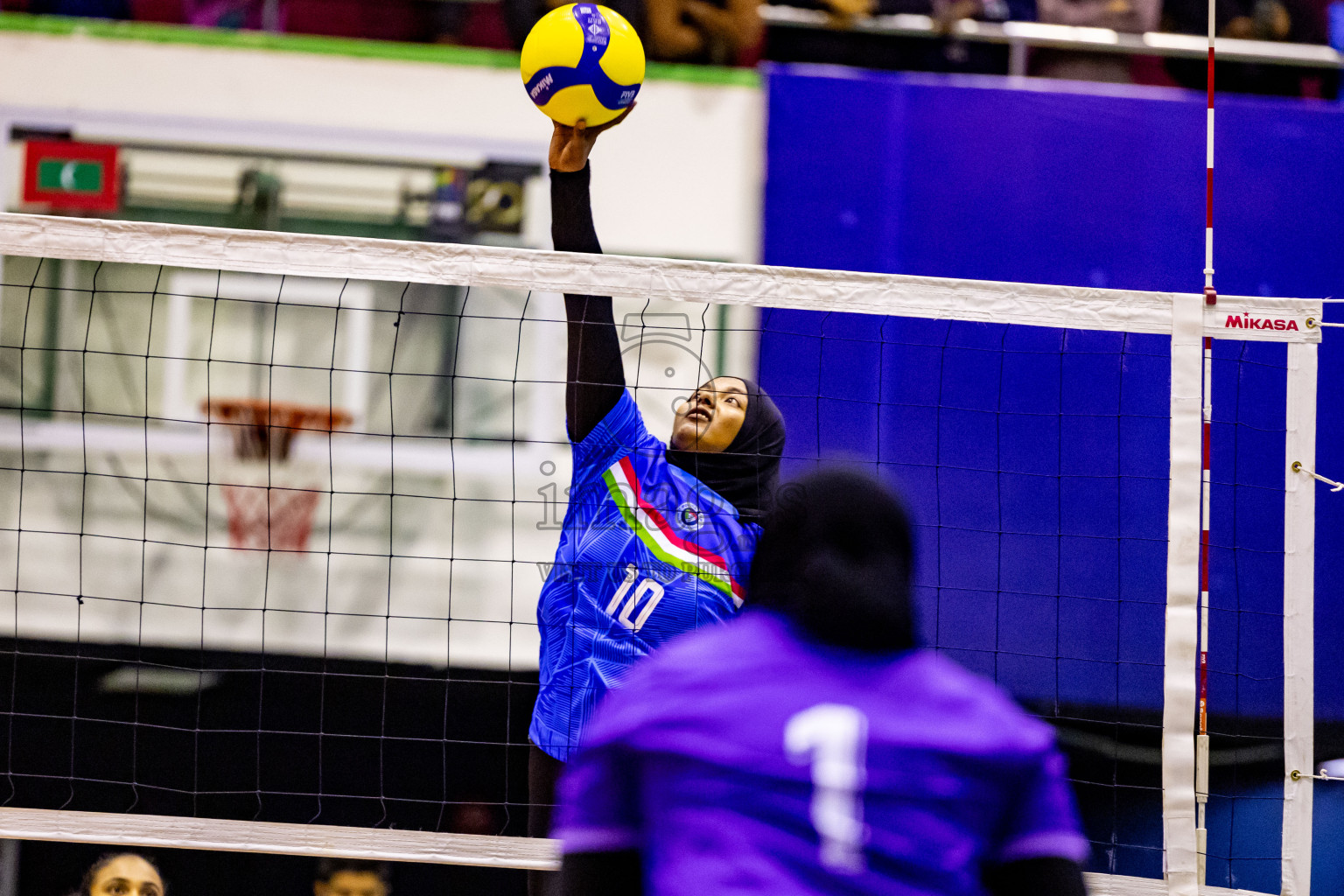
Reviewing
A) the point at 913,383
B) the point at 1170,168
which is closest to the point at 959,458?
the point at 913,383

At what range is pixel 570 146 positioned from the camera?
3.35 metres

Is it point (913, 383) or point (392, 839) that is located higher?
point (913, 383)

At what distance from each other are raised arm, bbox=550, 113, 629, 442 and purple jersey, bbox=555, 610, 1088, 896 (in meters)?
2.08

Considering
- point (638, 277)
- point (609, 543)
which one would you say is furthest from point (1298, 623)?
point (638, 277)

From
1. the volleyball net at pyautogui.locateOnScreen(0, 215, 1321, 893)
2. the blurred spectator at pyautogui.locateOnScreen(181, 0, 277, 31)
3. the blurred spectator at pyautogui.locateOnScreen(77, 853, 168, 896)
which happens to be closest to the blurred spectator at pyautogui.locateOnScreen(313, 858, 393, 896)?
the volleyball net at pyautogui.locateOnScreen(0, 215, 1321, 893)

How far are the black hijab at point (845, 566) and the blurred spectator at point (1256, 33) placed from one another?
534 centimetres

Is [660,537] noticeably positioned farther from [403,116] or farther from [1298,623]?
[403,116]

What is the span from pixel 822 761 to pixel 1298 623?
117 inches

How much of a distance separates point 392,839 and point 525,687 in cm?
160

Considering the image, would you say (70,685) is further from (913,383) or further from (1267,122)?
(1267,122)

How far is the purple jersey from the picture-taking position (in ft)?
4.31

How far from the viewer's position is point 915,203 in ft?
18.4

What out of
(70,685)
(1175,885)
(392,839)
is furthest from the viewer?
(70,685)

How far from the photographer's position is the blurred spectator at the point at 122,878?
4.62 metres
